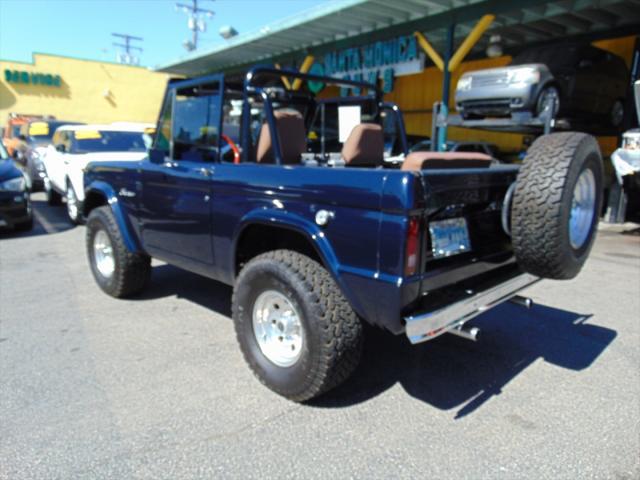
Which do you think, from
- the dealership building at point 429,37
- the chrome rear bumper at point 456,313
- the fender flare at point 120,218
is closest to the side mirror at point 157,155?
the fender flare at point 120,218

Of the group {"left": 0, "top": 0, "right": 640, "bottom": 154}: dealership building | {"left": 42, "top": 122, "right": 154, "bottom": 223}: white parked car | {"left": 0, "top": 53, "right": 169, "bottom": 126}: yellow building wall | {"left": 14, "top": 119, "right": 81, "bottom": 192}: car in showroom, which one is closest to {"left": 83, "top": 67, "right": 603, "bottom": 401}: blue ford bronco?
{"left": 0, "top": 0, "right": 640, "bottom": 154}: dealership building

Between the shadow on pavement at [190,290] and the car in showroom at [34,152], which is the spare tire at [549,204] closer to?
the shadow on pavement at [190,290]

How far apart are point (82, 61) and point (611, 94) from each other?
25334 mm

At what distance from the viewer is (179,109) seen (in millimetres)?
3986

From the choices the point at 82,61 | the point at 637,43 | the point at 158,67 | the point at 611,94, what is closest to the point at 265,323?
the point at 611,94

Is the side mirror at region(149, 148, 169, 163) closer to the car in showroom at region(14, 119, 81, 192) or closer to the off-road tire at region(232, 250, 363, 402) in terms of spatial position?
the off-road tire at region(232, 250, 363, 402)

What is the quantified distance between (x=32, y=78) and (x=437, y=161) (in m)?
27.4

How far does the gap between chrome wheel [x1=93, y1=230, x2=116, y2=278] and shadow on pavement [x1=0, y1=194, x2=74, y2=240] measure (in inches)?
154

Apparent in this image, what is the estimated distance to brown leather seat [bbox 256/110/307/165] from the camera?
3.43 meters

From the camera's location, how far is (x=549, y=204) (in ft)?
8.59

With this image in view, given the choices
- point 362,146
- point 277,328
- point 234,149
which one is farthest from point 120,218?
point 362,146

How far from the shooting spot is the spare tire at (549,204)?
8.63 feet

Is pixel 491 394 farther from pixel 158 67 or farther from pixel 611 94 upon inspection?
pixel 158 67

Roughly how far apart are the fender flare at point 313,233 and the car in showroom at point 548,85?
6.64 metres
